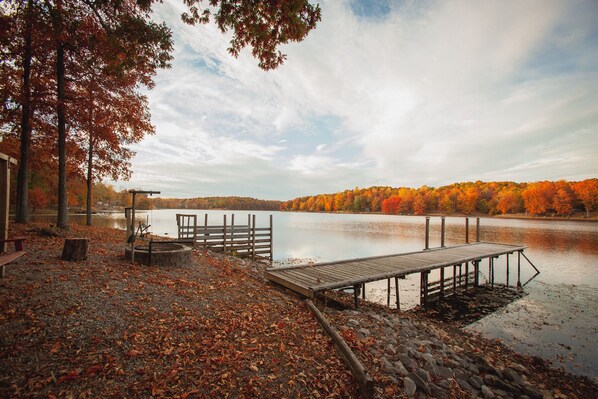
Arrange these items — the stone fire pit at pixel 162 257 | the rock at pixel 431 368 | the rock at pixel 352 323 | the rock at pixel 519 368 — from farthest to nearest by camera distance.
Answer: the stone fire pit at pixel 162 257
the rock at pixel 352 323
the rock at pixel 519 368
the rock at pixel 431 368

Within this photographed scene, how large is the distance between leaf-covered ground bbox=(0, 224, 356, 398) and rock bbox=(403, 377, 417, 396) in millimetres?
1050

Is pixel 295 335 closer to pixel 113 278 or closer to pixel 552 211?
pixel 113 278

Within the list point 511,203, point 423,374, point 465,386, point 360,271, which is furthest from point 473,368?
point 511,203

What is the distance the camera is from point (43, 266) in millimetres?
7219

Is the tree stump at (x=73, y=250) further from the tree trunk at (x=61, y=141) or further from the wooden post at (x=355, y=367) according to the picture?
the wooden post at (x=355, y=367)

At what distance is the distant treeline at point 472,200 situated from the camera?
72.2m

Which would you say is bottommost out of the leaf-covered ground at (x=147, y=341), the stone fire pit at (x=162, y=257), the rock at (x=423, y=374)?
the rock at (x=423, y=374)

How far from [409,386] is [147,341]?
14.8 ft

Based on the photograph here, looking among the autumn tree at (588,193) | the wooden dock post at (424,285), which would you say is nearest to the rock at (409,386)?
the wooden dock post at (424,285)

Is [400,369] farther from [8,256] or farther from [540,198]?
[540,198]

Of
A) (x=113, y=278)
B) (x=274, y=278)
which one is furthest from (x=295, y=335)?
(x=113, y=278)

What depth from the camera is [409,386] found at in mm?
4840

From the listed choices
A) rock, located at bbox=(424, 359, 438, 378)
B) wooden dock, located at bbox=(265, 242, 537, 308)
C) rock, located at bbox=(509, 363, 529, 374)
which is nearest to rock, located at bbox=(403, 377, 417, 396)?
rock, located at bbox=(424, 359, 438, 378)

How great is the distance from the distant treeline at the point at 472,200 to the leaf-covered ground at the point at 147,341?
3665 inches
